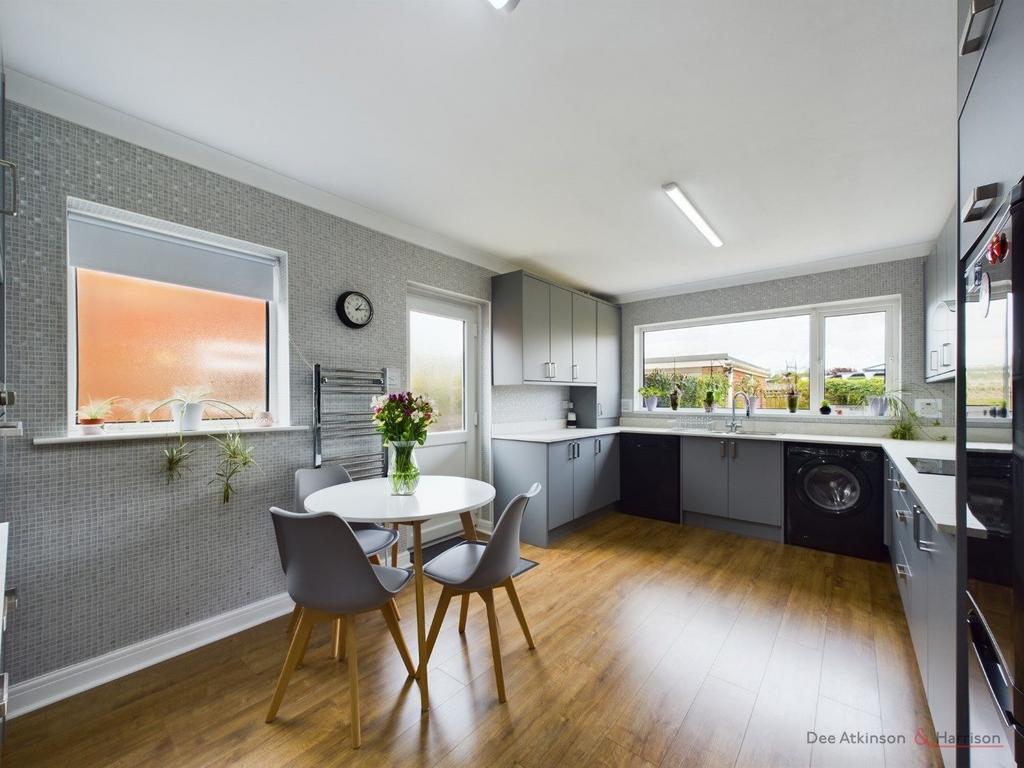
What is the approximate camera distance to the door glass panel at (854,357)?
4.02 meters

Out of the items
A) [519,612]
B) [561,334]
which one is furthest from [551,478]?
[519,612]

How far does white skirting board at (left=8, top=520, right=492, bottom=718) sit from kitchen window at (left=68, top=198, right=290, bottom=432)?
103 centimetres

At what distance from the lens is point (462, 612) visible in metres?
2.32

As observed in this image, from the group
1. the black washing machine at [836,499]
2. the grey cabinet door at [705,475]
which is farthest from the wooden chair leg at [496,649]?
the black washing machine at [836,499]

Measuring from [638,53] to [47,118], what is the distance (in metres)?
2.44

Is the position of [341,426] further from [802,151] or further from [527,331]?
[802,151]

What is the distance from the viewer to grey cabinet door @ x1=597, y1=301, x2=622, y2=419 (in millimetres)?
5031

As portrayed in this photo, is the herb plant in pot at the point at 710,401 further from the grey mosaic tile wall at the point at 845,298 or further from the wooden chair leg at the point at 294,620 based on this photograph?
the wooden chair leg at the point at 294,620

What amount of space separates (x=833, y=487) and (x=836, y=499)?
0.31 feet

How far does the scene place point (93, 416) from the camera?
2016 millimetres

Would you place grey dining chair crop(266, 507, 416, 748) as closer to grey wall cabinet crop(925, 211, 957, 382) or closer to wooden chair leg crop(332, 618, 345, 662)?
wooden chair leg crop(332, 618, 345, 662)

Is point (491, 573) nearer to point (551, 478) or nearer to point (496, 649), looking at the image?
point (496, 649)

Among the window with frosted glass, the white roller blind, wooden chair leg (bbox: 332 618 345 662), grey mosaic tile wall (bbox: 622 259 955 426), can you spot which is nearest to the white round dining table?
wooden chair leg (bbox: 332 618 345 662)

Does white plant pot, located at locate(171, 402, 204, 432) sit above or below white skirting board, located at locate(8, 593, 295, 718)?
above
